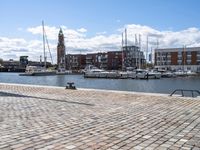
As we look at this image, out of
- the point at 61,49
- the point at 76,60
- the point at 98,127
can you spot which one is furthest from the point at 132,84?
the point at 76,60

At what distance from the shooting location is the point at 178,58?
168 metres

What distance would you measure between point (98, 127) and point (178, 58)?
539ft

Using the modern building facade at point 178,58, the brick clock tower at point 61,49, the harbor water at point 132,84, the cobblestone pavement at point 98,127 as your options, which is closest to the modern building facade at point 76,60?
the brick clock tower at point 61,49

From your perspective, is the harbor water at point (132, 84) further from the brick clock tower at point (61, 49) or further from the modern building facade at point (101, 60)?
the modern building facade at point (101, 60)

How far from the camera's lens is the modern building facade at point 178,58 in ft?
533

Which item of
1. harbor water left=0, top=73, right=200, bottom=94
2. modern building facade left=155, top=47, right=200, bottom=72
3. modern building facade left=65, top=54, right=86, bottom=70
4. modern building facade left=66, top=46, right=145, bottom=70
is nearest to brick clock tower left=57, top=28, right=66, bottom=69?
modern building facade left=66, top=46, right=145, bottom=70

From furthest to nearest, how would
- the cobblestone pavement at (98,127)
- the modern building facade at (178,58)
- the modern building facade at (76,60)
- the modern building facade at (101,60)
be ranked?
the modern building facade at (76,60)
the modern building facade at (101,60)
the modern building facade at (178,58)
the cobblestone pavement at (98,127)

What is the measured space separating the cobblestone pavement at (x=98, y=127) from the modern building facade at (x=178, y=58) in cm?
15398

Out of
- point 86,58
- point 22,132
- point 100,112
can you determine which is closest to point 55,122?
point 22,132

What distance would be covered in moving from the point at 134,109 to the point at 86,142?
5450mm

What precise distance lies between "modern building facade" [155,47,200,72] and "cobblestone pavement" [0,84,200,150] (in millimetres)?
153977

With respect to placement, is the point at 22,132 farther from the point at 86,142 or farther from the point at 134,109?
the point at 134,109

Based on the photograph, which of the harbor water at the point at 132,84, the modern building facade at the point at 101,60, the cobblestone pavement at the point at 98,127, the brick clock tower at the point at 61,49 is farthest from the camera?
the modern building facade at the point at 101,60

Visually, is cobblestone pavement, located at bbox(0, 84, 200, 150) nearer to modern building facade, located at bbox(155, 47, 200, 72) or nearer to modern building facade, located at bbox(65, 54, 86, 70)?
modern building facade, located at bbox(155, 47, 200, 72)
